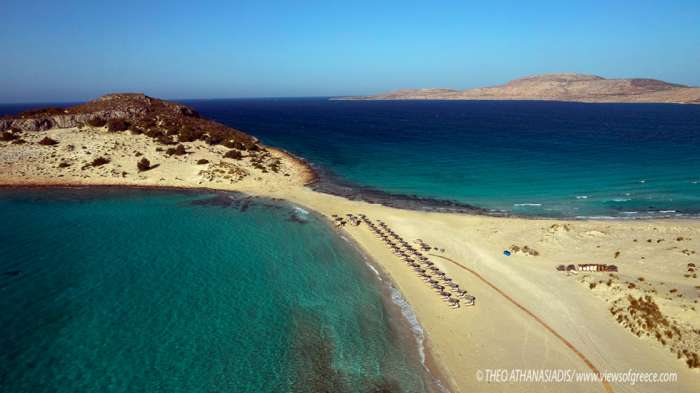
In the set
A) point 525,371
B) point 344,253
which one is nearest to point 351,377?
point 525,371

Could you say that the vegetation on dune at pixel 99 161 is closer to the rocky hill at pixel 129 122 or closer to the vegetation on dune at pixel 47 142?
the rocky hill at pixel 129 122

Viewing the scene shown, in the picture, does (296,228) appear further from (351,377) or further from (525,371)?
(525,371)

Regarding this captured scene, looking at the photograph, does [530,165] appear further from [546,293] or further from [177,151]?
[177,151]

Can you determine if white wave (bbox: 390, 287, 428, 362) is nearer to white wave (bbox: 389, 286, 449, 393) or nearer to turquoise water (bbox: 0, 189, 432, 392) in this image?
white wave (bbox: 389, 286, 449, 393)

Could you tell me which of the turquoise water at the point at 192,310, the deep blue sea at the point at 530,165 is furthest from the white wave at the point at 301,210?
the deep blue sea at the point at 530,165

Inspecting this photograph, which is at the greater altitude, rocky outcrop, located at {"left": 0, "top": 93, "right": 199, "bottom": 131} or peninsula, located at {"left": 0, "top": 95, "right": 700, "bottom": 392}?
rocky outcrop, located at {"left": 0, "top": 93, "right": 199, "bottom": 131}

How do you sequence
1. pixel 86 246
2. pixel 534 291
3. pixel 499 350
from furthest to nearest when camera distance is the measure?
pixel 86 246
pixel 534 291
pixel 499 350

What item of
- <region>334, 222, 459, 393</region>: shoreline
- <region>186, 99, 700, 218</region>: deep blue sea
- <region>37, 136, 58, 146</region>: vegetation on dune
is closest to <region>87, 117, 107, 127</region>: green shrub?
<region>37, 136, 58, 146</region>: vegetation on dune
